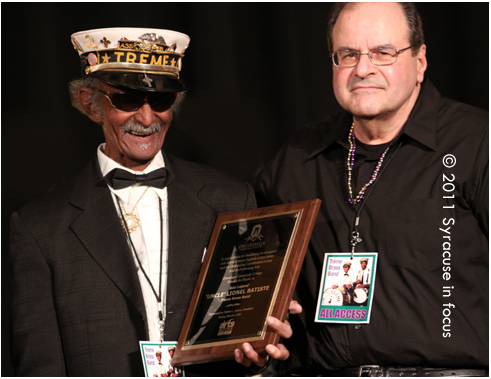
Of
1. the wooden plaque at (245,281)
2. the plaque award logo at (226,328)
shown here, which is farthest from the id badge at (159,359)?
the plaque award logo at (226,328)

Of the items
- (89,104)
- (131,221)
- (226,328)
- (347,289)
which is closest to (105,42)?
(89,104)

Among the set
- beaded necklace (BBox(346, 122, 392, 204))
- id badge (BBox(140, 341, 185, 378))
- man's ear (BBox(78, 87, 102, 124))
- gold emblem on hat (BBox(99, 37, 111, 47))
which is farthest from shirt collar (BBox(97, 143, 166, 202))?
beaded necklace (BBox(346, 122, 392, 204))

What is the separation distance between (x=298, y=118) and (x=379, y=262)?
3.66 feet


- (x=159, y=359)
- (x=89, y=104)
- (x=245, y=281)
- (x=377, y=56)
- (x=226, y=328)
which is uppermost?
(x=377, y=56)

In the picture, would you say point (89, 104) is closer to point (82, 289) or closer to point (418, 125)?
point (82, 289)

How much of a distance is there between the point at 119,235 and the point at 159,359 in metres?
0.43

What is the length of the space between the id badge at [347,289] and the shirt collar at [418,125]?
0.42m

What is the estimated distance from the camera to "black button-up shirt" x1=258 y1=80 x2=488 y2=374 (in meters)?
2.40

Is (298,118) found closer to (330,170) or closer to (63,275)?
(330,170)

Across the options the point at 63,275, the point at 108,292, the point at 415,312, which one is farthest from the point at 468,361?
the point at 63,275

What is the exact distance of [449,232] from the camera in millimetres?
2449

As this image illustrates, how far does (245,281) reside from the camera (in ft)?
8.22

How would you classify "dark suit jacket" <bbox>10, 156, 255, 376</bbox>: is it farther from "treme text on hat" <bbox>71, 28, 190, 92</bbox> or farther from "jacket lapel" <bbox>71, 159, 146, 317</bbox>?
"treme text on hat" <bbox>71, 28, 190, 92</bbox>

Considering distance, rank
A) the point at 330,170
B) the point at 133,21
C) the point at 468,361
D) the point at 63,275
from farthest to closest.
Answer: the point at 133,21 < the point at 330,170 < the point at 63,275 < the point at 468,361
